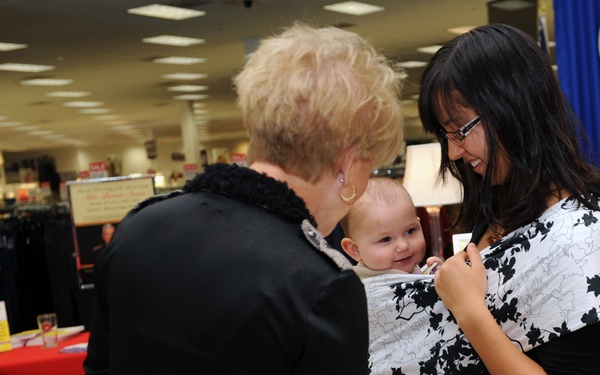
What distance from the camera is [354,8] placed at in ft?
34.8

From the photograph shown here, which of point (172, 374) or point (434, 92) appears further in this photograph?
point (434, 92)

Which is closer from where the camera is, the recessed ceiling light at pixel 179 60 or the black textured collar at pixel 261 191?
the black textured collar at pixel 261 191

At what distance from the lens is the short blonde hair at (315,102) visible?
1.06 metres

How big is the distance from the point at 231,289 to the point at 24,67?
13.0 metres

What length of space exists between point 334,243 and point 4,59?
10.9 metres

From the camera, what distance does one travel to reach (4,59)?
1195 cm

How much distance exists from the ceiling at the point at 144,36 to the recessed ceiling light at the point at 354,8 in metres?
0.15

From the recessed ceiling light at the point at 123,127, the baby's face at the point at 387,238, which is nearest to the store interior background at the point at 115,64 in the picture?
the baby's face at the point at 387,238

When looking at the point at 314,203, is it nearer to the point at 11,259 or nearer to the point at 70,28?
the point at 11,259

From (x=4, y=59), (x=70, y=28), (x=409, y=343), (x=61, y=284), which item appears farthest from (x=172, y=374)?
(x=4, y=59)

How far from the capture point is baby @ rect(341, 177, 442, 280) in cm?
222

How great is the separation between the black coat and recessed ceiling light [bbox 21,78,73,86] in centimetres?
1421

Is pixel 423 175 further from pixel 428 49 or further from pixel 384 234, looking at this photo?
pixel 428 49

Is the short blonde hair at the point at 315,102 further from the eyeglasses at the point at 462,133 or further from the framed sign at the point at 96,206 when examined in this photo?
the framed sign at the point at 96,206
